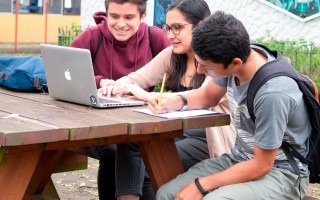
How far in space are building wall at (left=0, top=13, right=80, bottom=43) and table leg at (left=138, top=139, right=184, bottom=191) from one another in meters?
15.4

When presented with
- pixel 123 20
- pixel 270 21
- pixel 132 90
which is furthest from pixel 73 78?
pixel 270 21

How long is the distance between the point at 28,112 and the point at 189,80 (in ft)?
3.43

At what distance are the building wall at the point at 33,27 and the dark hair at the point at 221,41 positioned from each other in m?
15.9

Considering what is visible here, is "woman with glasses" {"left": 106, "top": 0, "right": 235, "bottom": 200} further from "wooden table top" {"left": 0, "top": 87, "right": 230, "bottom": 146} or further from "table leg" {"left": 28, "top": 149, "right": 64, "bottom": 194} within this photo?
"table leg" {"left": 28, "top": 149, "right": 64, "bottom": 194}

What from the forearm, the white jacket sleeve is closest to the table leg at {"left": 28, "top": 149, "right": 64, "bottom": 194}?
the white jacket sleeve

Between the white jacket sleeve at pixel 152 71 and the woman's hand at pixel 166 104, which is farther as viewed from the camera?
the white jacket sleeve at pixel 152 71

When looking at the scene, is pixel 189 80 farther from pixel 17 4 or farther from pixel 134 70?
pixel 17 4

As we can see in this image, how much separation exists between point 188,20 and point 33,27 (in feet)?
51.2

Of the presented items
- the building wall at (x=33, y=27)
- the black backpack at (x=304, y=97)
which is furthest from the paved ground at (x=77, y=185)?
the building wall at (x=33, y=27)

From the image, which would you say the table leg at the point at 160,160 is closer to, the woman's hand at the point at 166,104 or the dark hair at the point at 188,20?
the woman's hand at the point at 166,104

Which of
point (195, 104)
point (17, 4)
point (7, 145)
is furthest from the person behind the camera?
point (17, 4)

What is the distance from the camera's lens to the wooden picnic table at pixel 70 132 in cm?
288

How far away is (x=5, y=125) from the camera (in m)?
2.92

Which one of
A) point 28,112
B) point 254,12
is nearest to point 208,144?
point 28,112
